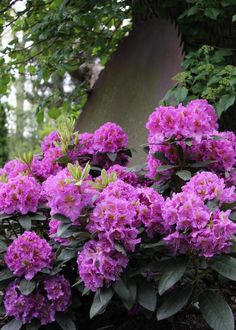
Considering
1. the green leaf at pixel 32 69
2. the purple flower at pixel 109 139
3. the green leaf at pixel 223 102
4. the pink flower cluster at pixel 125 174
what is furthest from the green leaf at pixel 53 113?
the pink flower cluster at pixel 125 174

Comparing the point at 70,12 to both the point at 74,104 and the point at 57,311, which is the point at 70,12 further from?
the point at 57,311

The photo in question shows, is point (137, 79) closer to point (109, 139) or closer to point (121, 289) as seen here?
point (109, 139)

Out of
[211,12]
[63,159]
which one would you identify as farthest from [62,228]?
[211,12]

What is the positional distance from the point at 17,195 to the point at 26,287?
381 millimetres

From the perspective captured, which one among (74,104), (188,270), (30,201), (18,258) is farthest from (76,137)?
(74,104)

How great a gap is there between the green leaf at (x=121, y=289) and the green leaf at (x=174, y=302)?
5.0 inches

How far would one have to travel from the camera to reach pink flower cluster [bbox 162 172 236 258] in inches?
63.4

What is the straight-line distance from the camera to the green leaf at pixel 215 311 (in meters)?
1.62

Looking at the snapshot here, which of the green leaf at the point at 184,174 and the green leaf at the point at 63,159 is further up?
the green leaf at the point at 184,174

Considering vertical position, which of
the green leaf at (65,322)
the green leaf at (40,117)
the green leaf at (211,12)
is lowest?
the green leaf at (40,117)

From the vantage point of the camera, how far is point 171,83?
129 inches

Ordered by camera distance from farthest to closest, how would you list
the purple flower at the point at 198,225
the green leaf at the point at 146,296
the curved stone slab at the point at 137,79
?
the curved stone slab at the point at 137,79, the green leaf at the point at 146,296, the purple flower at the point at 198,225

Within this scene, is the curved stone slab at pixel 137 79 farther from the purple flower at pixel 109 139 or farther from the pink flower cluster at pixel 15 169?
the pink flower cluster at pixel 15 169

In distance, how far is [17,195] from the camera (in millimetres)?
2053
